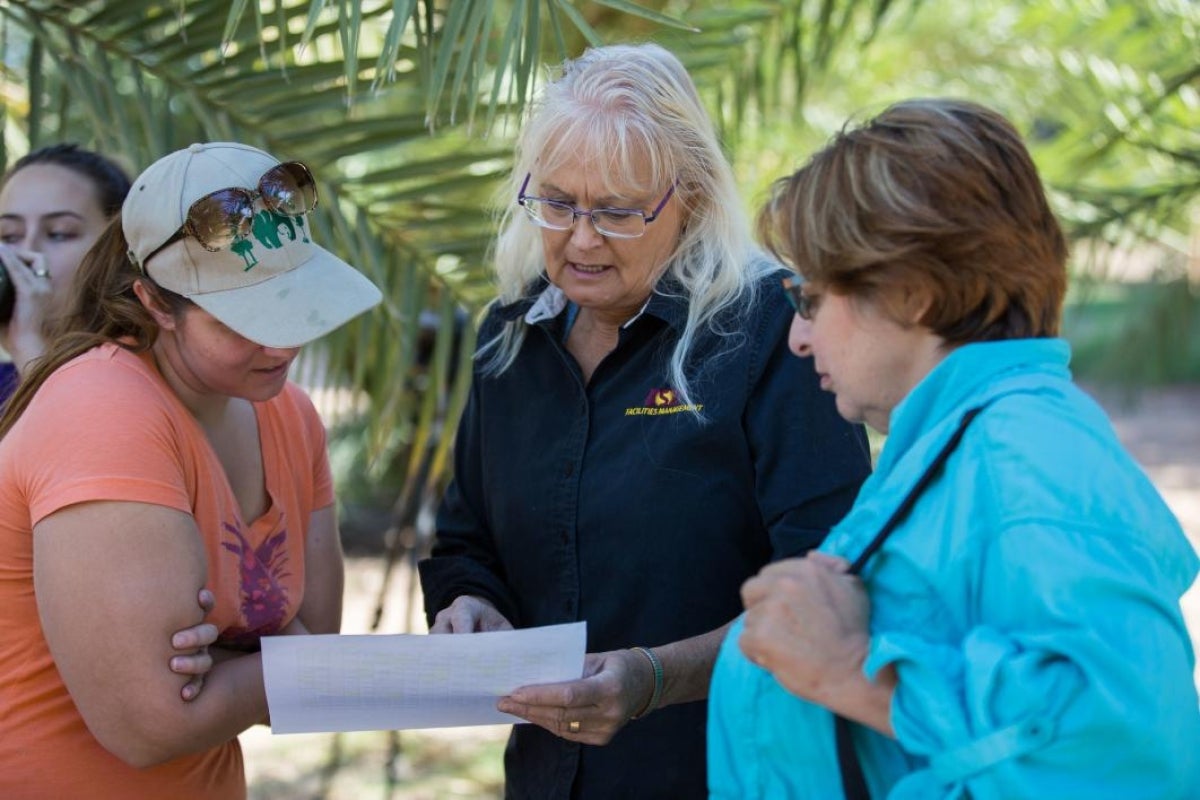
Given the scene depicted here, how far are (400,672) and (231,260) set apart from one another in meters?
0.67

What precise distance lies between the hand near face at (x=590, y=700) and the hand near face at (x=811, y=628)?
0.53m

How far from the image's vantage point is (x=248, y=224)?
6.89 feet

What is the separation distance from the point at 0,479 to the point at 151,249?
40cm

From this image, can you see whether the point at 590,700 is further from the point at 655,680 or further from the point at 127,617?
the point at 127,617

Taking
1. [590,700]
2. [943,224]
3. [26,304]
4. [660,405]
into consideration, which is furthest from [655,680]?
[26,304]

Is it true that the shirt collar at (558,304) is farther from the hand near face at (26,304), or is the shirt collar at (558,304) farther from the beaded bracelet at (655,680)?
the hand near face at (26,304)

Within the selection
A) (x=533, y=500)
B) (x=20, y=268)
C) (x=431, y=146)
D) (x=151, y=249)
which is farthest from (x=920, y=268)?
(x=431, y=146)

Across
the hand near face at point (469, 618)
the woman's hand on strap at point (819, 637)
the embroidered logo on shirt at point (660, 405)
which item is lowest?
the hand near face at point (469, 618)

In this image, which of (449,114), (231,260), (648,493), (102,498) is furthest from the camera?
Result: (449,114)

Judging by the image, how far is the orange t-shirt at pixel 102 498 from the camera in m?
1.90

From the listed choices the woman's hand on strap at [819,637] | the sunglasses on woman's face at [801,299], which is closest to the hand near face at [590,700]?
the woman's hand on strap at [819,637]

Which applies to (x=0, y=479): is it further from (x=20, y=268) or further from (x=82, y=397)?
(x=20, y=268)

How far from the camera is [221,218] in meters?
2.07

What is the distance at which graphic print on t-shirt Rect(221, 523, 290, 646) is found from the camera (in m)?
2.15
